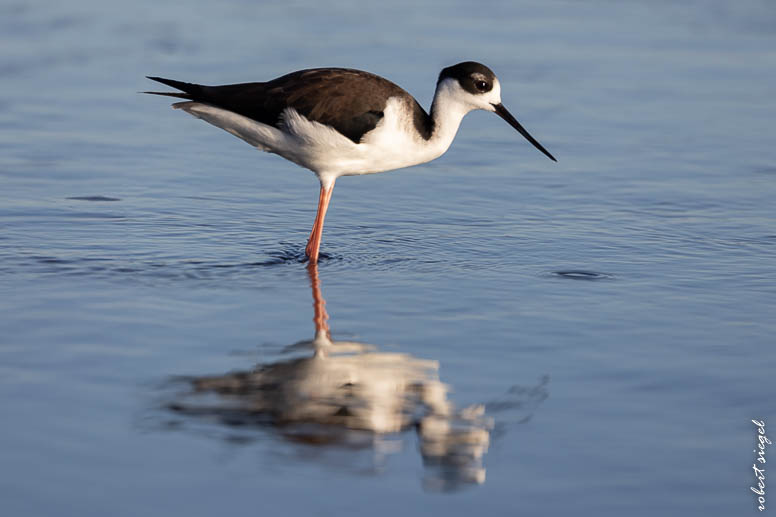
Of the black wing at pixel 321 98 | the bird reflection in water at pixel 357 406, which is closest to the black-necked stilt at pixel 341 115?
the black wing at pixel 321 98

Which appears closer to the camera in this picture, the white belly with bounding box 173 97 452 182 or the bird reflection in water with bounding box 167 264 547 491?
the bird reflection in water with bounding box 167 264 547 491

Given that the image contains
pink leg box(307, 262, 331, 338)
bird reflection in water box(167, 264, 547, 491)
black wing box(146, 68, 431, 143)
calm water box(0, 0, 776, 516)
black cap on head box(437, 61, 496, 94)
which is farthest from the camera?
black cap on head box(437, 61, 496, 94)

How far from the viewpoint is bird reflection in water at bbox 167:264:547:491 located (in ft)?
16.0

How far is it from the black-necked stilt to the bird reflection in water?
2038 millimetres

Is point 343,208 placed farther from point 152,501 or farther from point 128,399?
point 152,501

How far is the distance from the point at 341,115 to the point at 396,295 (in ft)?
4.56

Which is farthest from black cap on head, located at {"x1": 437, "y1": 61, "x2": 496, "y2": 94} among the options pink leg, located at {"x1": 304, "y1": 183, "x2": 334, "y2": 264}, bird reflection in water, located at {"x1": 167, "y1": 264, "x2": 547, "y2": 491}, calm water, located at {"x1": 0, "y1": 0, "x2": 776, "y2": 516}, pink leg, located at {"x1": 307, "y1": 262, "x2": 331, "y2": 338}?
bird reflection in water, located at {"x1": 167, "y1": 264, "x2": 547, "y2": 491}

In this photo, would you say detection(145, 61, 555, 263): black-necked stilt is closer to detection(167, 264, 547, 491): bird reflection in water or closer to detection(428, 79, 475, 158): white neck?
detection(428, 79, 475, 158): white neck

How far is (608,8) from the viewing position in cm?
1579

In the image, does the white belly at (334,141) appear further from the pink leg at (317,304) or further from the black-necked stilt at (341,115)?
the pink leg at (317,304)

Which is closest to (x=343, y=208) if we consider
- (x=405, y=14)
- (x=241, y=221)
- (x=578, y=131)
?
(x=241, y=221)

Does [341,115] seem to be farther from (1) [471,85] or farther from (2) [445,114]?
(1) [471,85]

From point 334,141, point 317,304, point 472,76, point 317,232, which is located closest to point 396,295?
point 317,304

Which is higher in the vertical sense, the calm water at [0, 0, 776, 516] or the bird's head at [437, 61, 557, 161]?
the bird's head at [437, 61, 557, 161]
